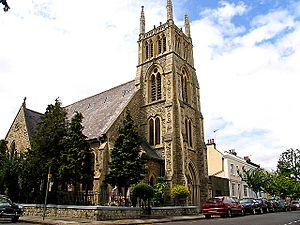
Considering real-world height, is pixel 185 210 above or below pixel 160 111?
below

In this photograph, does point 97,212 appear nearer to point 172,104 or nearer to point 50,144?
point 50,144

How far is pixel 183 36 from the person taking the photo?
3494 centimetres

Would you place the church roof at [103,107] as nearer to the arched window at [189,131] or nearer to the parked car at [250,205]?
the arched window at [189,131]

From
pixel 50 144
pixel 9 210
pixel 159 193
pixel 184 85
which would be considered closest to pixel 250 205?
pixel 159 193

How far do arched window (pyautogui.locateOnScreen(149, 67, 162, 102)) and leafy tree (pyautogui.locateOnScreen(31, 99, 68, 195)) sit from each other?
38.0 ft

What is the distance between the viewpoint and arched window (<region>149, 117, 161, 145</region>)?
29.1 metres

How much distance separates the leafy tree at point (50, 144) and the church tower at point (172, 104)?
969 centimetres

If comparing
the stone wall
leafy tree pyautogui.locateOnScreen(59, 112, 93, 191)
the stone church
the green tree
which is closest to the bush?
the stone church

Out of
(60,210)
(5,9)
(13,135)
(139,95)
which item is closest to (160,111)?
(139,95)

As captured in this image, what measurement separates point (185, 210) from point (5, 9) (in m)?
21.3

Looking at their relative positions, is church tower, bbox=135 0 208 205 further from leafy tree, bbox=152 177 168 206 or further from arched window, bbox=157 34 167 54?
leafy tree, bbox=152 177 168 206

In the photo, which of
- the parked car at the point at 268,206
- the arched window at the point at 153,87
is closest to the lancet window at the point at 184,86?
the arched window at the point at 153,87

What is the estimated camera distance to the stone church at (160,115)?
26.4 metres

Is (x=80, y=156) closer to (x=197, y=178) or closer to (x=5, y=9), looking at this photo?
Result: (x=197, y=178)
